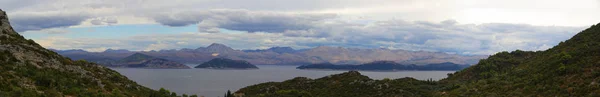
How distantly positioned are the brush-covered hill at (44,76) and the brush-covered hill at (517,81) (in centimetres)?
5194

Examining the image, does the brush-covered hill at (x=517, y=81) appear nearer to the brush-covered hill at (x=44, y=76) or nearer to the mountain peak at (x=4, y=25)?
the brush-covered hill at (x=44, y=76)

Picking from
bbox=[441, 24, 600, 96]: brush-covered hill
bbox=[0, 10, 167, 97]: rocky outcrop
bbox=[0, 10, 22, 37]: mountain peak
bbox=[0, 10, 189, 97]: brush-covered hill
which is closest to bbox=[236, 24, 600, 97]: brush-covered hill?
bbox=[441, 24, 600, 96]: brush-covered hill

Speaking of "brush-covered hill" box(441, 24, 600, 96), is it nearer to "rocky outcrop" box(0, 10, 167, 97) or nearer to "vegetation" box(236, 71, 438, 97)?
"vegetation" box(236, 71, 438, 97)

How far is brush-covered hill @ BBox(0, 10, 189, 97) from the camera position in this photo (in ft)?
127

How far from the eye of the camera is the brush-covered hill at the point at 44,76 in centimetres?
3878

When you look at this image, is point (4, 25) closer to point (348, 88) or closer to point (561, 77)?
point (348, 88)

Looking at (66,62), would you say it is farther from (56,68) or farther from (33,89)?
(33,89)

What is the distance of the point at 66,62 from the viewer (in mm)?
56188

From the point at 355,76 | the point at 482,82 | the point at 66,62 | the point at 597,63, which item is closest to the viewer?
the point at 66,62

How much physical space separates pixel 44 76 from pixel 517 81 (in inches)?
3369

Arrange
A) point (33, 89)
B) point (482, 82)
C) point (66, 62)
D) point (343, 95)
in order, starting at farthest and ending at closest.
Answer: point (343, 95)
point (482, 82)
point (66, 62)
point (33, 89)

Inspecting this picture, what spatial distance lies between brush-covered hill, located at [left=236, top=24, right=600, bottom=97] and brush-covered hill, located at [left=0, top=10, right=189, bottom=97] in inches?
2045

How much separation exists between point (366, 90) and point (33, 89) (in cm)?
8388

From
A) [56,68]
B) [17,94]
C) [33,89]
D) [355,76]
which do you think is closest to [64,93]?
[33,89]
